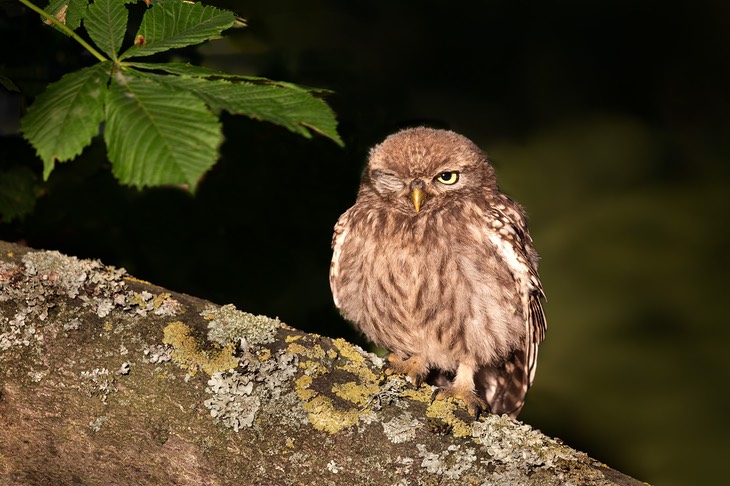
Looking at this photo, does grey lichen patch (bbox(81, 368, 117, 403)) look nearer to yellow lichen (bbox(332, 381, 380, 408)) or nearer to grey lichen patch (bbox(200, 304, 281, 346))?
grey lichen patch (bbox(200, 304, 281, 346))

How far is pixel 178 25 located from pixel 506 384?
8.00 ft

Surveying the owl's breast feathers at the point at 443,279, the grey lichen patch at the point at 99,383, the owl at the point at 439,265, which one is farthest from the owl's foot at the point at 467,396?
the grey lichen patch at the point at 99,383

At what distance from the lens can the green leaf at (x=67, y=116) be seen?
1.19 m

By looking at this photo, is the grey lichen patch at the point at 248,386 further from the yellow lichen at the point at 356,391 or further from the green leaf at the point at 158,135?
the green leaf at the point at 158,135

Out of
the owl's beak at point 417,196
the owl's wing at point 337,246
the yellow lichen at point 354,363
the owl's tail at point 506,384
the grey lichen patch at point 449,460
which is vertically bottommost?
the grey lichen patch at point 449,460

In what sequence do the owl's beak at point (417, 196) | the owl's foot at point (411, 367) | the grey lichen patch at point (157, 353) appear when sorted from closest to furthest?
the grey lichen patch at point (157, 353)
the owl's beak at point (417, 196)
the owl's foot at point (411, 367)

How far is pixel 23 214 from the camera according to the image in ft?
8.61

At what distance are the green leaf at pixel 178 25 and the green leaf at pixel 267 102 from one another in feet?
0.58

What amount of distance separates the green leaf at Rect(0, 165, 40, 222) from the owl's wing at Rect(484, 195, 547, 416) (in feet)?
5.98

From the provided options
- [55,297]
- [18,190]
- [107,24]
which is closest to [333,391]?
[55,297]

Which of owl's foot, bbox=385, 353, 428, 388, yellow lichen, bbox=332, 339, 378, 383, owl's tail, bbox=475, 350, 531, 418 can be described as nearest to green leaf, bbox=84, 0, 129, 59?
yellow lichen, bbox=332, 339, 378, 383

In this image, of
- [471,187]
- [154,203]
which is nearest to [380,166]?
[471,187]

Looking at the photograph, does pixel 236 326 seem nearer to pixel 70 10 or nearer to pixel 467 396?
pixel 70 10

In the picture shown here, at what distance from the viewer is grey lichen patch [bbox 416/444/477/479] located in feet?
5.91
